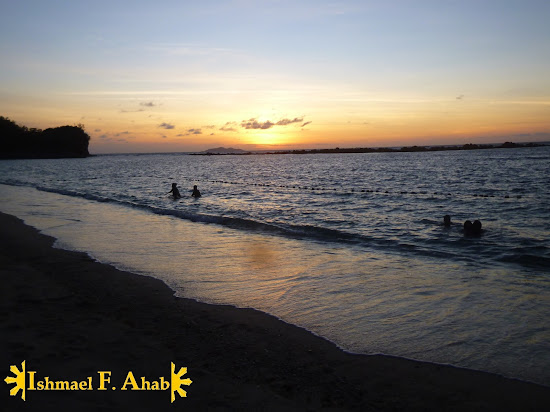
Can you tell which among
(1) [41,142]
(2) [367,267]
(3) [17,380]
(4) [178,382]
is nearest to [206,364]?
(4) [178,382]

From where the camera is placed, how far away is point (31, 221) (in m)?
17.5

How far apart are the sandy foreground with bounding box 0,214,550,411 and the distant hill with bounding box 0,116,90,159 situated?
586ft

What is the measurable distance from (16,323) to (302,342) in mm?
4551

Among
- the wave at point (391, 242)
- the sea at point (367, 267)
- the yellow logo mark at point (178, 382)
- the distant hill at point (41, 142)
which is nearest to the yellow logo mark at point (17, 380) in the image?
the yellow logo mark at point (178, 382)

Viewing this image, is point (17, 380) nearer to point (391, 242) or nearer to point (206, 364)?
point (206, 364)

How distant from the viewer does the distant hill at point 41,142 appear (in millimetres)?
156875

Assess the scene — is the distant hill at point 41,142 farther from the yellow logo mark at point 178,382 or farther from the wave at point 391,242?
the yellow logo mark at point 178,382

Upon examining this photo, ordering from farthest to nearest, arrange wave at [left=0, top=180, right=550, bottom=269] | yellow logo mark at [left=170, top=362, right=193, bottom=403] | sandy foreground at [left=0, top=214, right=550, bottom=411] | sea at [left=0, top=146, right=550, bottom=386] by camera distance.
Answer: wave at [left=0, top=180, right=550, bottom=269] < sea at [left=0, top=146, right=550, bottom=386] < yellow logo mark at [left=170, top=362, right=193, bottom=403] < sandy foreground at [left=0, top=214, right=550, bottom=411]

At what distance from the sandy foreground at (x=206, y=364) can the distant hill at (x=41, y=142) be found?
179 m

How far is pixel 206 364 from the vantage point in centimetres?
522

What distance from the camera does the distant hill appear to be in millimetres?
156875

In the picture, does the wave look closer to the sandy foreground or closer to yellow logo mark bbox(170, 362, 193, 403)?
the sandy foreground

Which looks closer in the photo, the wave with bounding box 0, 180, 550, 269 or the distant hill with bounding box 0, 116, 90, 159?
the wave with bounding box 0, 180, 550, 269

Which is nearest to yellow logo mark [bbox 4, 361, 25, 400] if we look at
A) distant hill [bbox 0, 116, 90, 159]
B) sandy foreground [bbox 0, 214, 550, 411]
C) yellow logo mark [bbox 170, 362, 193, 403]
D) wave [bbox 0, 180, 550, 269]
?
sandy foreground [bbox 0, 214, 550, 411]
